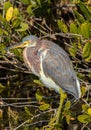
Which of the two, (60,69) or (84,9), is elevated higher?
(84,9)

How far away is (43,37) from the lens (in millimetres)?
2668

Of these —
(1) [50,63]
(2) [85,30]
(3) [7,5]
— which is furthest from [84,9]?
Result: (3) [7,5]

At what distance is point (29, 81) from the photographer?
3162 mm

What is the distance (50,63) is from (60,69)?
0.24 ft

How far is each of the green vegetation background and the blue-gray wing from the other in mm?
72

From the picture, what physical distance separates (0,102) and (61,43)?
2.07 feet

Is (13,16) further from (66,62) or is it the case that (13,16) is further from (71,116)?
(71,116)

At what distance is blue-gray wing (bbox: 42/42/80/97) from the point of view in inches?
95.9

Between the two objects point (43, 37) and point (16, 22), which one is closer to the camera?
point (16, 22)

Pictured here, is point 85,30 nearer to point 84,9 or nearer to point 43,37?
point 84,9

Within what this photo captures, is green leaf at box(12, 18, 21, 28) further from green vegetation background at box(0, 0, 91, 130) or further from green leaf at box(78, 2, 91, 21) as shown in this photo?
green leaf at box(78, 2, 91, 21)

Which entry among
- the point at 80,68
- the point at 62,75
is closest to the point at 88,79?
the point at 80,68

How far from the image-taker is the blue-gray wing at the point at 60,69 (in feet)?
7.99

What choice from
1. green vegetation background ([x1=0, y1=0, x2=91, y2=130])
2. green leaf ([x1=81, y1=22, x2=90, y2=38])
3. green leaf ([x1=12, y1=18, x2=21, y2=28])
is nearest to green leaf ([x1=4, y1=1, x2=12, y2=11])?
green vegetation background ([x1=0, y1=0, x2=91, y2=130])
